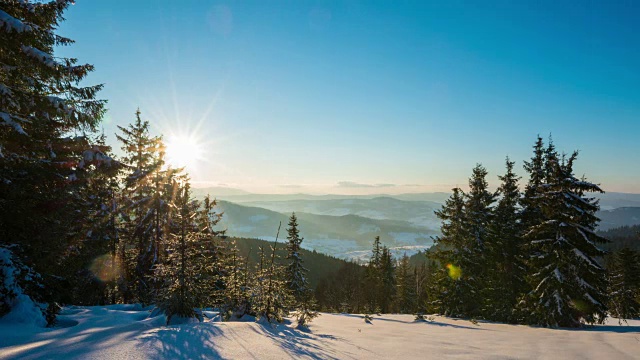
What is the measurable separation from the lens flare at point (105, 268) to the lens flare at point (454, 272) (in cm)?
2559

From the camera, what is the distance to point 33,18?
998 centimetres

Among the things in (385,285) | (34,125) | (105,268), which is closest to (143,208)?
(105,268)

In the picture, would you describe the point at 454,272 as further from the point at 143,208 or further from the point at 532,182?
the point at 143,208

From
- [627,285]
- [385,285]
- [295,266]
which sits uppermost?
[295,266]

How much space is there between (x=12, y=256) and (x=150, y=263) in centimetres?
1481

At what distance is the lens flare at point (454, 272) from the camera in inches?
992

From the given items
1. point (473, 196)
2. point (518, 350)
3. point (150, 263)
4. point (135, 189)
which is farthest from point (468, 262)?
point (135, 189)

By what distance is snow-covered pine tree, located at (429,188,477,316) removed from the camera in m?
24.8

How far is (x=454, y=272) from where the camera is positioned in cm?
2550

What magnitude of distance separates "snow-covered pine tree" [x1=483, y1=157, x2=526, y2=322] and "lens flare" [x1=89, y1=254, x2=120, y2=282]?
1092 inches

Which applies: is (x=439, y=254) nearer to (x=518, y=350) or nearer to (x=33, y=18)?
(x=518, y=350)

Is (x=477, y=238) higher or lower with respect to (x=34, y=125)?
lower

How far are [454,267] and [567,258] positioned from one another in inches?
342

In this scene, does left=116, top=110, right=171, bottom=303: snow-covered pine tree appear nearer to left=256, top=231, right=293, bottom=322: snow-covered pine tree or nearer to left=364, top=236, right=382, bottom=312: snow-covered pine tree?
left=256, top=231, right=293, bottom=322: snow-covered pine tree
